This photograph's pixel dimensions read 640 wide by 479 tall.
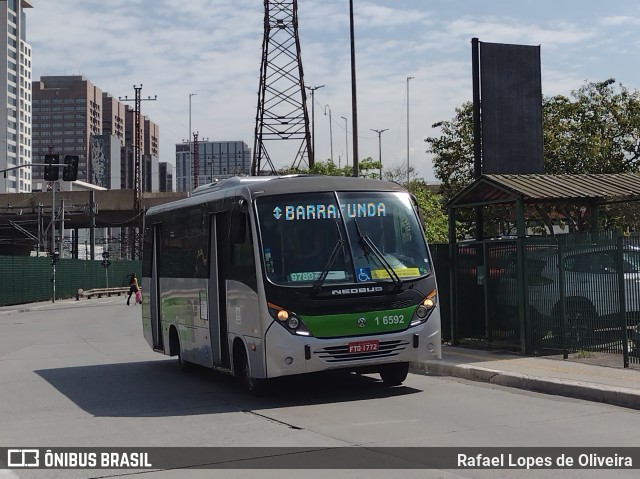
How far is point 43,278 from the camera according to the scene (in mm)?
58281

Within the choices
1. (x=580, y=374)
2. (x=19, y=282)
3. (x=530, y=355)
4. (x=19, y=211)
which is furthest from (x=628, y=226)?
(x=19, y=211)

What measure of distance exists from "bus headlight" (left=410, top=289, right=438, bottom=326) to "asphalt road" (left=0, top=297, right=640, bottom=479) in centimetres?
103

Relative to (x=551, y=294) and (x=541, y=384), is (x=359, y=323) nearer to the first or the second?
(x=541, y=384)

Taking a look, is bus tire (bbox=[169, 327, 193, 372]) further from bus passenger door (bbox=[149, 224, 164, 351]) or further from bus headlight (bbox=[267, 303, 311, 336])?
bus headlight (bbox=[267, 303, 311, 336])

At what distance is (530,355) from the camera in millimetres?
14680

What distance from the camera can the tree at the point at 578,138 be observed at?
110ft

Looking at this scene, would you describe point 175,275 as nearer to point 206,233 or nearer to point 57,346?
point 206,233

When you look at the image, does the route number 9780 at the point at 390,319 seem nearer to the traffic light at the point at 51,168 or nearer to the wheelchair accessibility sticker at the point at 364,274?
the wheelchair accessibility sticker at the point at 364,274

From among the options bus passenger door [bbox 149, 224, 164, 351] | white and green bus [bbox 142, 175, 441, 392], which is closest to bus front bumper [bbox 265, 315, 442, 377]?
white and green bus [bbox 142, 175, 441, 392]

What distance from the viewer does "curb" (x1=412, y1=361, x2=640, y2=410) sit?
10453mm

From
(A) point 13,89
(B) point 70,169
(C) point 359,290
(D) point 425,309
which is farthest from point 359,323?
(A) point 13,89

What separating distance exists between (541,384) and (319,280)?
133 inches

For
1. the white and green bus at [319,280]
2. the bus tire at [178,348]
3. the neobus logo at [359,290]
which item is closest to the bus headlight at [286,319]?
the white and green bus at [319,280]
